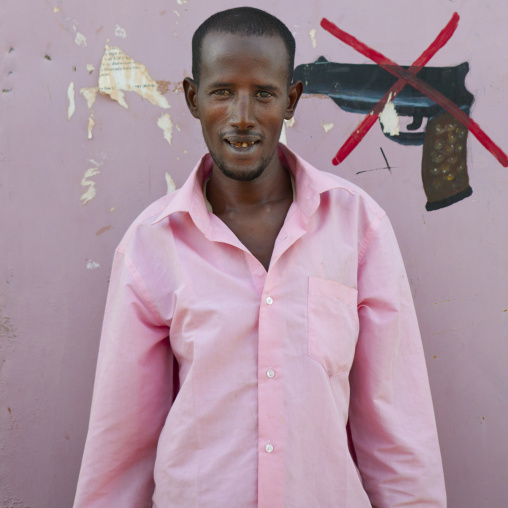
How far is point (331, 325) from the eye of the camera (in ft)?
4.99

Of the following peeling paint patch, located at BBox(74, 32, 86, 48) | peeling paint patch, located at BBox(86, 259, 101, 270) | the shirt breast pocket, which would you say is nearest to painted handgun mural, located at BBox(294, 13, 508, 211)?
the shirt breast pocket

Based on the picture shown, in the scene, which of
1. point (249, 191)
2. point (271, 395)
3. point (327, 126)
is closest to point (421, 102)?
point (327, 126)

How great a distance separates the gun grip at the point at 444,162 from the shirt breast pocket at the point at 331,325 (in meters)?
0.52

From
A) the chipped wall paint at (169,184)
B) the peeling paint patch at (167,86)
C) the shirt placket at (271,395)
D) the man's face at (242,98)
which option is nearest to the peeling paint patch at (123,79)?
the peeling paint patch at (167,86)

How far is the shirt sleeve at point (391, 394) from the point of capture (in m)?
1.54

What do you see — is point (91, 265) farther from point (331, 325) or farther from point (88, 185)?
point (331, 325)

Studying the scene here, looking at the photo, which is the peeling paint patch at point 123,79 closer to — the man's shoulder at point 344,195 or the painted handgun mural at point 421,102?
the painted handgun mural at point 421,102

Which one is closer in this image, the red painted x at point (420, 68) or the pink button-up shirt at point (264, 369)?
the pink button-up shirt at point (264, 369)

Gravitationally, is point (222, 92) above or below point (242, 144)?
above

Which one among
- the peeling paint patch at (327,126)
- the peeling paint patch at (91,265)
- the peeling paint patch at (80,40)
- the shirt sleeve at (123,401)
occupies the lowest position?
the shirt sleeve at (123,401)

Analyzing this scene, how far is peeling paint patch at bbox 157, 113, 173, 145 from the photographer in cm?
192

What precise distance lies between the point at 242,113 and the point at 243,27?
0.22 metres

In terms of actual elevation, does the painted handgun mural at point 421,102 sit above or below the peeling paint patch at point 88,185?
above

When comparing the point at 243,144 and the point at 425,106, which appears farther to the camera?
the point at 425,106
